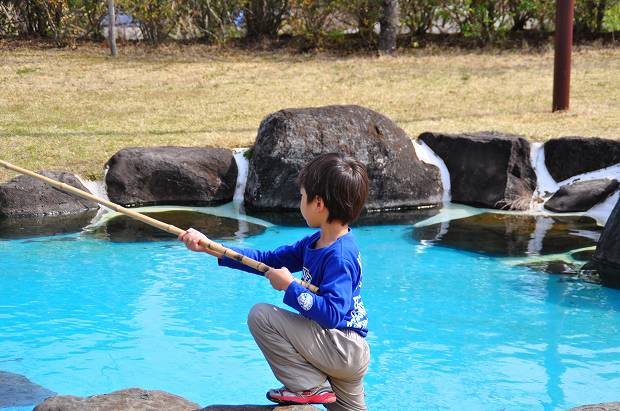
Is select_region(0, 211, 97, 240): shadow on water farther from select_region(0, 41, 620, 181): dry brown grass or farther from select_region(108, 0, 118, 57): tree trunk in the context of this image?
select_region(108, 0, 118, 57): tree trunk

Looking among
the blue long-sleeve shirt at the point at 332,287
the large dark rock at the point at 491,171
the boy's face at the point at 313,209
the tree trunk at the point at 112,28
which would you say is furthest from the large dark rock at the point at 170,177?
the tree trunk at the point at 112,28

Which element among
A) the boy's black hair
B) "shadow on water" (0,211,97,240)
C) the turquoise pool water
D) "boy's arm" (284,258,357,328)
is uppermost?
the boy's black hair

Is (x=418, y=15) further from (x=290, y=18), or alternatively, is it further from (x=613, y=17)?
(x=613, y=17)

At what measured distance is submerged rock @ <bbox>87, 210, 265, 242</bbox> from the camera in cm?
748

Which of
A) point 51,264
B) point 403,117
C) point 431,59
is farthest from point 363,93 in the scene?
point 51,264

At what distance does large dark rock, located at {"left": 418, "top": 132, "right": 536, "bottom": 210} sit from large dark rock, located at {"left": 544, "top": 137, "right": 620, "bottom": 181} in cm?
21

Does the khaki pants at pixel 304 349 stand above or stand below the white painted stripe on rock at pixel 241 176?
above

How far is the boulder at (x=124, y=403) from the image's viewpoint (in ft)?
10.6

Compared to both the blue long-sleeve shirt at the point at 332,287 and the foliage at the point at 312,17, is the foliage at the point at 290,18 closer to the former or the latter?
the foliage at the point at 312,17

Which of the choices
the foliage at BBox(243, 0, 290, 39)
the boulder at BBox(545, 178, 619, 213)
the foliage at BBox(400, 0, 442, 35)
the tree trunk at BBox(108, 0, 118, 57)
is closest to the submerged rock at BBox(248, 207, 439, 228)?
the boulder at BBox(545, 178, 619, 213)

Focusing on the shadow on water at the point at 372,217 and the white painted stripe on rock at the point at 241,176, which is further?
the white painted stripe on rock at the point at 241,176

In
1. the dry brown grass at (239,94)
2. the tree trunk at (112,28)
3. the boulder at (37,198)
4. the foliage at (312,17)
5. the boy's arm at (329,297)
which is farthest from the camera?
the foliage at (312,17)

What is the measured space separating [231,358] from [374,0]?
10.9 m

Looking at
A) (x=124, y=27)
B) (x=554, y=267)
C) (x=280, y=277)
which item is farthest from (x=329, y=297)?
(x=124, y=27)
